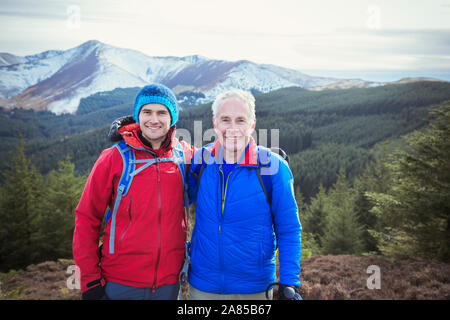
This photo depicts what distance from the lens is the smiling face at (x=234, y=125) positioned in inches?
97.2

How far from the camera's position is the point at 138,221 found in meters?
2.54

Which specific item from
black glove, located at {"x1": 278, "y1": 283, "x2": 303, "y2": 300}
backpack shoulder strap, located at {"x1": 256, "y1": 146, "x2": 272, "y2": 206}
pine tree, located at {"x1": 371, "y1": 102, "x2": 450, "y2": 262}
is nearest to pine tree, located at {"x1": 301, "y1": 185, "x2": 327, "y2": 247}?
pine tree, located at {"x1": 371, "y1": 102, "x2": 450, "y2": 262}

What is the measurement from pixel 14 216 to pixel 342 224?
22407 mm

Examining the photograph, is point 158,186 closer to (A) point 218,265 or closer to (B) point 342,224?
(A) point 218,265

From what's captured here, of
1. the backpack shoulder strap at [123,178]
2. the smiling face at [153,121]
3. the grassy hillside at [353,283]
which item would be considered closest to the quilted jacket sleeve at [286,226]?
the smiling face at [153,121]

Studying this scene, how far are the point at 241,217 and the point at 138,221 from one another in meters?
0.99

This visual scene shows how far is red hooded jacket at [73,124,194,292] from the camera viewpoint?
2475 mm

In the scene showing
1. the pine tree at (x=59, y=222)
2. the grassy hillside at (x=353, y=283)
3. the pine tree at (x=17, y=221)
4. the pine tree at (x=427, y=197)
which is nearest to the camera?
the grassy hillside at (x=353, y=283)

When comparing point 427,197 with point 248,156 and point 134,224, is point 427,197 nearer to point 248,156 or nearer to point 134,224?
point 248,156

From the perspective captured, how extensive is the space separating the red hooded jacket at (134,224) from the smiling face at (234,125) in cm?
64

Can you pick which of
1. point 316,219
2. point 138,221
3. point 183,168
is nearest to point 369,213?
point 316,219

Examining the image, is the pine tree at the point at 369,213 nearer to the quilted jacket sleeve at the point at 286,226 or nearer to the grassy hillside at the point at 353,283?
the grassy hillside at the point at 353,283

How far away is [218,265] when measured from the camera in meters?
2.47
